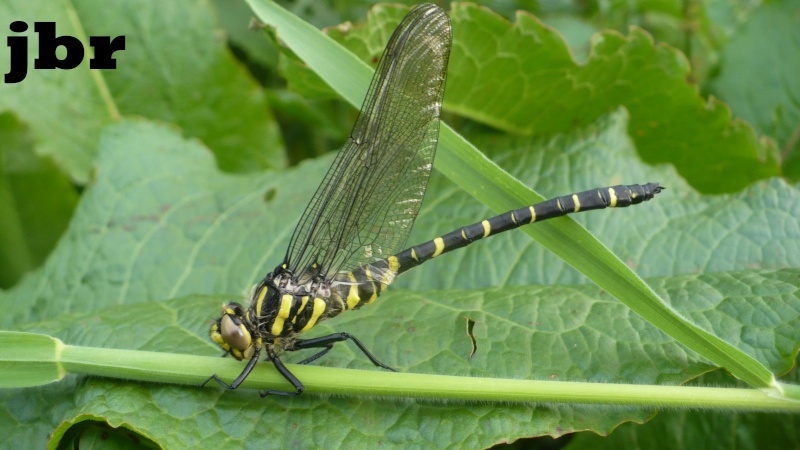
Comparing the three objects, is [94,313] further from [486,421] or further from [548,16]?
[548,16]

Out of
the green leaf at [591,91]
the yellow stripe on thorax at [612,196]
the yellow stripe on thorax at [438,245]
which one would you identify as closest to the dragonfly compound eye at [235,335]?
the yellow stripe on thorax at [438,245]

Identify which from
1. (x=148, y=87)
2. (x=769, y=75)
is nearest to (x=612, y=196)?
(x=769, y=75)

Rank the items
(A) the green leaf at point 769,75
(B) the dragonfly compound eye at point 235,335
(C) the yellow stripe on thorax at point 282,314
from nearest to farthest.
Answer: (B) the dragonfly compound eye at point 235,335 → (C) the yellow stripe on thorax at point 282,314 → (A) the green leaf at point 769,75

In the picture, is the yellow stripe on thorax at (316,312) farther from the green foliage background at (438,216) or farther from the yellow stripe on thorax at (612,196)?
the yellow stripe on thorax at (612,196)

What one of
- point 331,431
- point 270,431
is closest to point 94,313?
point 270,431

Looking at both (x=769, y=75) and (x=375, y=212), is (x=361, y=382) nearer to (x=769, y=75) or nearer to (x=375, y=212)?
(x=375, y=212)

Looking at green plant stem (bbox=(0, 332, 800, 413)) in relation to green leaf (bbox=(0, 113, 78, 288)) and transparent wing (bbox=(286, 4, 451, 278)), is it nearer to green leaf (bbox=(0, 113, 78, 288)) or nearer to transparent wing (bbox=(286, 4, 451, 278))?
transparent wing (bbox=(286, 4, 451, 278))
